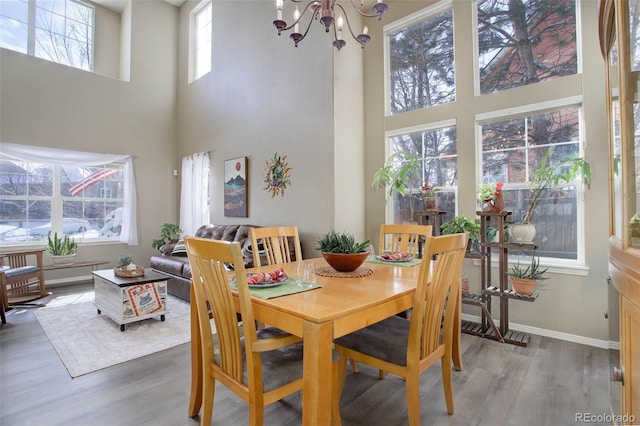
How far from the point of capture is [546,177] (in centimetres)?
276

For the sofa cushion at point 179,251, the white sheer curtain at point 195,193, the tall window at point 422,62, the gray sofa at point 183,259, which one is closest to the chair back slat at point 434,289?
the gray sofa at point 183,259

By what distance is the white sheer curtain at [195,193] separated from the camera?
5.85 metres

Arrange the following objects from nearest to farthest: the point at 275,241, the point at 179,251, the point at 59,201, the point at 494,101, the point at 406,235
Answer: the point at 275,241 < the point at 406,235 < the point at 494,101 < the point at 179,251 < the point at 59,201

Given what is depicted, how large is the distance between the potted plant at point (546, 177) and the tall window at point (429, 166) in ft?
2.35

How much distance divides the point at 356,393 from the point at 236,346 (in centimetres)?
104

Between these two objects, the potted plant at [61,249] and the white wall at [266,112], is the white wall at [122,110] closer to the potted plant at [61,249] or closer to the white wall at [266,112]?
the potted plant at [61,249]

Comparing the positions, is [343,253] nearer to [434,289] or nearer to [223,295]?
[434,289]

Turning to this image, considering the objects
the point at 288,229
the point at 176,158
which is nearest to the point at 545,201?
the point at 288,229

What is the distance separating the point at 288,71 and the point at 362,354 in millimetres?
3845

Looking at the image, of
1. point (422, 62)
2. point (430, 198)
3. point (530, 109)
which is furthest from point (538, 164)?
point (422, 62)

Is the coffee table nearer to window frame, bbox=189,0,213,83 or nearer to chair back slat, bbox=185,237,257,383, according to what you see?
chair back slat, bbox=185,237,257,383

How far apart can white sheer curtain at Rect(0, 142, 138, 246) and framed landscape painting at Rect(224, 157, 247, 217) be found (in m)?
1.95

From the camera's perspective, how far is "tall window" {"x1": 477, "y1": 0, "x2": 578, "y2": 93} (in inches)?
112

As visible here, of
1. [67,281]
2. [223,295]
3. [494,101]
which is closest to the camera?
[223,295]
